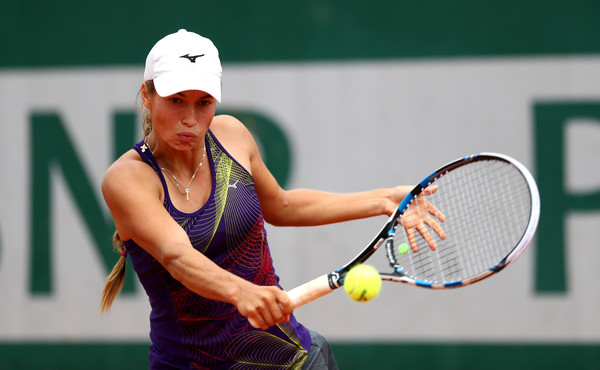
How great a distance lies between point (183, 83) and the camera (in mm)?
2018

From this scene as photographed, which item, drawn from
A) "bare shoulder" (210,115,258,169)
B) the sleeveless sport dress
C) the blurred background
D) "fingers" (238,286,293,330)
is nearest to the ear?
the sleeveless sport dress

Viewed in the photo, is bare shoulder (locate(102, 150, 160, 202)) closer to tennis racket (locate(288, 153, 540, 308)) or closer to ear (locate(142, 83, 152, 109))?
ear (locate(142, 83, 152, 109))

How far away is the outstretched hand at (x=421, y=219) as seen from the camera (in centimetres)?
226

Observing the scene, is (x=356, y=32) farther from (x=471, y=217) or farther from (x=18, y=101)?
(x=18, y=101)

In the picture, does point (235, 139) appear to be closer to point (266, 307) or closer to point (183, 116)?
point (183, 116)

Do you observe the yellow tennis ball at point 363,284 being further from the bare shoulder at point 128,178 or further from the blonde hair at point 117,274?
the blonde hair at point 117,274

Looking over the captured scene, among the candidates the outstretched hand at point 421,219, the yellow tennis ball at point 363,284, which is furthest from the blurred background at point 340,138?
the yellow tennis ball at point 363,284

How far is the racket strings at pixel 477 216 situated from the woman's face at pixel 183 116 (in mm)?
1157

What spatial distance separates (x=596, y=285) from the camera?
447 centimetres

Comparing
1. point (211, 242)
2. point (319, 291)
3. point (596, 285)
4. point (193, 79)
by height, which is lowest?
point (596, 285)

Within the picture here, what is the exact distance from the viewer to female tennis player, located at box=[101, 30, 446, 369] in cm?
199

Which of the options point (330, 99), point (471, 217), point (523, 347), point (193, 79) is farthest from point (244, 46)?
point (193, 79)

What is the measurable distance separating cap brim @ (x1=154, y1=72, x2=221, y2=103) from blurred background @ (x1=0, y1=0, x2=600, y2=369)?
2607 millimetres

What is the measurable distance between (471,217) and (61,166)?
267 centimetres
